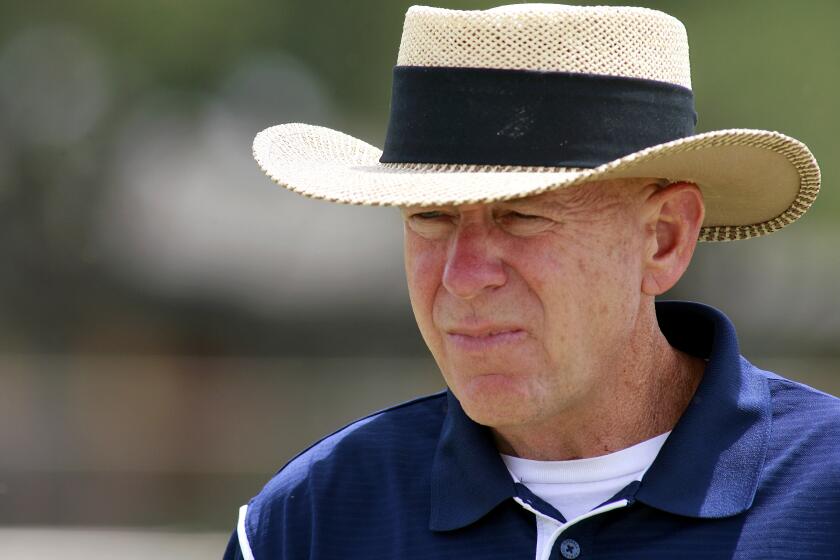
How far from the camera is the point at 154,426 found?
8062mm

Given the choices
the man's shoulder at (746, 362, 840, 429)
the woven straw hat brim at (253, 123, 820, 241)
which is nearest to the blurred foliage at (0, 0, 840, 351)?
the woven straw hat brim at (253, 123, 820, 241)

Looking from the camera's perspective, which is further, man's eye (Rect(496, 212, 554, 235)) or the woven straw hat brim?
man's eye (Rect(496, 212, 554, 235))

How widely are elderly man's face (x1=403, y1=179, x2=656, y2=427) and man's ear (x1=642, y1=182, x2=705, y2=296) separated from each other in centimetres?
6

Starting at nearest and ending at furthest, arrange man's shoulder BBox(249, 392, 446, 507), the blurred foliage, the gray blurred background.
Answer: man's shoulder BBox(249, 392, 446, 507)
the gray blurred background
the blurred foliage

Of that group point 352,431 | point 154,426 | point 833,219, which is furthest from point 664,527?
point 833,219

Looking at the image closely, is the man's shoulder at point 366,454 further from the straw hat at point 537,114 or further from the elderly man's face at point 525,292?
the straw hat at point 537,114

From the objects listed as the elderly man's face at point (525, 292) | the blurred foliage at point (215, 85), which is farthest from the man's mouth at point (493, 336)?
the blurred foliage at point (215, 85)

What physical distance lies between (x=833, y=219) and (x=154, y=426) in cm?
457

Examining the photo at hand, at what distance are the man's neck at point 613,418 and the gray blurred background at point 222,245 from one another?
573 cm

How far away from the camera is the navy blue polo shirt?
192 centimetres

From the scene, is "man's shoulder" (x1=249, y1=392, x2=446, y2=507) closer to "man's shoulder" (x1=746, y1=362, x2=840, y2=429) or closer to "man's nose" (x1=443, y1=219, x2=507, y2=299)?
"man's nose" (x1=443, y1=219, x2=507, y2=299)

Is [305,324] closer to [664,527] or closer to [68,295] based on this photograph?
[68,295]

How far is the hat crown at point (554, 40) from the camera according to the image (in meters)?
1.92

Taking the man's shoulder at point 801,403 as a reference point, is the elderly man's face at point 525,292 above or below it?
above
